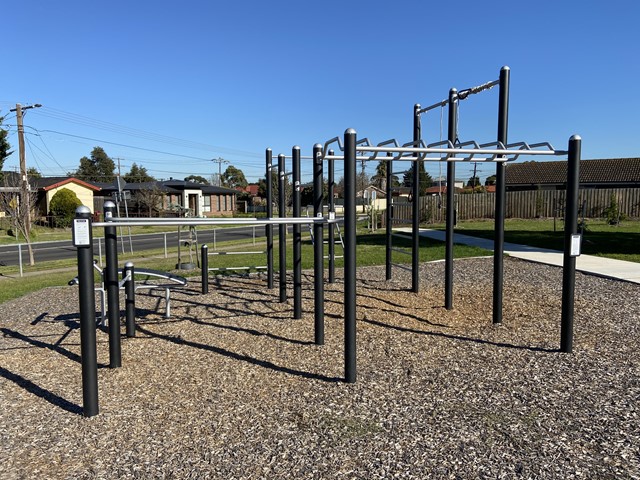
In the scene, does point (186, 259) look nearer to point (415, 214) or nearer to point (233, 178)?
point (415, 214)

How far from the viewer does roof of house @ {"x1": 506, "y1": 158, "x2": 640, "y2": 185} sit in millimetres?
37703

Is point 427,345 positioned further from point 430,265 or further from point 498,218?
point 430,265

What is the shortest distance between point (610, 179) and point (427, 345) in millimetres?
38220

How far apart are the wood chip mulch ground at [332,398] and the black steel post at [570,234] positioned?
29 centimetres

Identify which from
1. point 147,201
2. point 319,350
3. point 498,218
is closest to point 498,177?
point 498,218

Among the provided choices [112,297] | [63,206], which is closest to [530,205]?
[112,297]

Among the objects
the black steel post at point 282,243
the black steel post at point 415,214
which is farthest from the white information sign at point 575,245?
the black steel post at point 282,243

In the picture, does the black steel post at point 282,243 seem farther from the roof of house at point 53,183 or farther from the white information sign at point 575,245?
the roof of house at point 53,183

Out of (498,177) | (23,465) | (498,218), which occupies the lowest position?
(23,465)

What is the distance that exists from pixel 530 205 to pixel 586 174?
1251cm

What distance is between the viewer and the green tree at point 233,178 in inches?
3248

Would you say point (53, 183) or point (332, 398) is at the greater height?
point (53, 183)

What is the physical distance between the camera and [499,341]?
18.4 feet

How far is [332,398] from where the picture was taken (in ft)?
13.5
